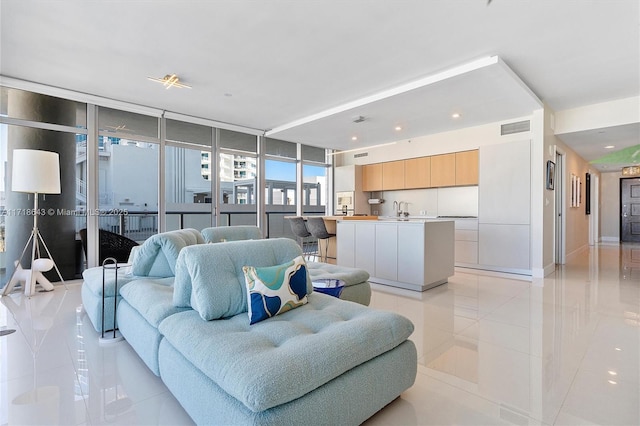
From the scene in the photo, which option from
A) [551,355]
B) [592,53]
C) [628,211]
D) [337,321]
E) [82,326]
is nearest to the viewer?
[337,321]

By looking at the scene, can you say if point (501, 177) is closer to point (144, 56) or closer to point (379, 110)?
point (379, 110)

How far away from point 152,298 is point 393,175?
6.22 meters

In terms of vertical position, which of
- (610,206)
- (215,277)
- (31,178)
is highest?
(31,178)

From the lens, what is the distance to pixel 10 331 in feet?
9.31

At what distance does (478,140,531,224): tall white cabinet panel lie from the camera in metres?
5.42

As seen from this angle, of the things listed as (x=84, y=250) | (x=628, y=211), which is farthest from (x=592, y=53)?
(x=628, y=211)

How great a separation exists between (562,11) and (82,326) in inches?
201

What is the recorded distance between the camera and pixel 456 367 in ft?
7.30

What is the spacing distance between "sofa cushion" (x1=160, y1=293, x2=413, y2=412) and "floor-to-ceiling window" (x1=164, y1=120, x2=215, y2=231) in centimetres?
452

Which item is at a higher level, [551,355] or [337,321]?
[337,321]

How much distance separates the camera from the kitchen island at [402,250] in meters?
4.25

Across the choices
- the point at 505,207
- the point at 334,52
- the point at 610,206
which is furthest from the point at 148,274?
the point at 610,206

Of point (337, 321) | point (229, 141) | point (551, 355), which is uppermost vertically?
point (229, 141)

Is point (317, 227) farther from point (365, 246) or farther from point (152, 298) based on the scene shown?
point (152, 298)
